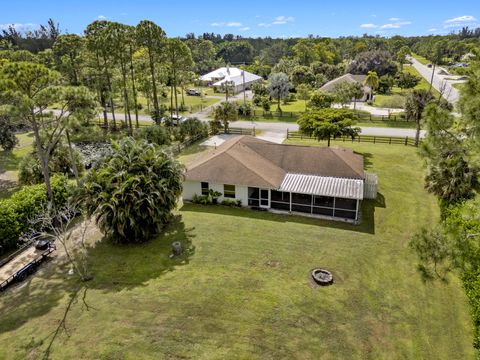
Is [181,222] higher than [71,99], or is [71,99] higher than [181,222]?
[71,99]

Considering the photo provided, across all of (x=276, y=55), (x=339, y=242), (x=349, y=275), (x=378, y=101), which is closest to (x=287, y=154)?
(x=339, y=242)

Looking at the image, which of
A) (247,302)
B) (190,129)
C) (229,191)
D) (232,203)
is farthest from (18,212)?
(190,129)

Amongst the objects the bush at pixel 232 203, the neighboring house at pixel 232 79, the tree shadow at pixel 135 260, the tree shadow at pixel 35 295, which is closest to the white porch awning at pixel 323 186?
the bush at pixel 232 203

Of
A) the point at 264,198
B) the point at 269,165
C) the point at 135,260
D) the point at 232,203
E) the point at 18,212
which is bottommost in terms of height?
the point at 135,260

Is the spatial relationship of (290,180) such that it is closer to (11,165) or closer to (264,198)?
(264,198)

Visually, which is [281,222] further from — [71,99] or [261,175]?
[71,99]

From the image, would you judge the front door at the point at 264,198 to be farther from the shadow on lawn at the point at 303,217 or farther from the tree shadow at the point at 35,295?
the tree shadow at the point at 35,295
